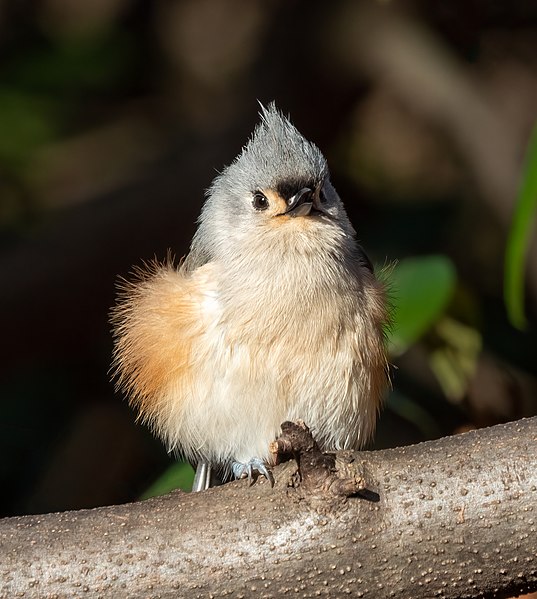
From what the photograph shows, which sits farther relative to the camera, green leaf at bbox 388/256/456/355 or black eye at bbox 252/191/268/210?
green leaf at bbox 388/256/456/355

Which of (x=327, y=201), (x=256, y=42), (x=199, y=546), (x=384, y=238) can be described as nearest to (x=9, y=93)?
(x=256, y=42)

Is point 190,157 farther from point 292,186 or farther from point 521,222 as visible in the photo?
point 521,222

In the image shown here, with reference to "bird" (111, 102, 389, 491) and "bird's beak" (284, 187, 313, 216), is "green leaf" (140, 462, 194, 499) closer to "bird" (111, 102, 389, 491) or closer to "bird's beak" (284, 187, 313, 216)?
"bird" (111, 102, 389, 491)

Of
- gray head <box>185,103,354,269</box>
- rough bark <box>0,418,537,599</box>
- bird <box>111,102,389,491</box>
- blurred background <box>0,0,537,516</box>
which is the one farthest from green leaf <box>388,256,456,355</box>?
rough bark <box>0,418,537,599</box>

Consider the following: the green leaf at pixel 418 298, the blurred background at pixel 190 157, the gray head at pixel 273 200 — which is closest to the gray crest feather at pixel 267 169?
the gray head at pixel 273 200

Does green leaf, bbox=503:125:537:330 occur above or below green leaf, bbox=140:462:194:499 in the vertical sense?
above

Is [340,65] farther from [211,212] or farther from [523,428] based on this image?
[523,428]
